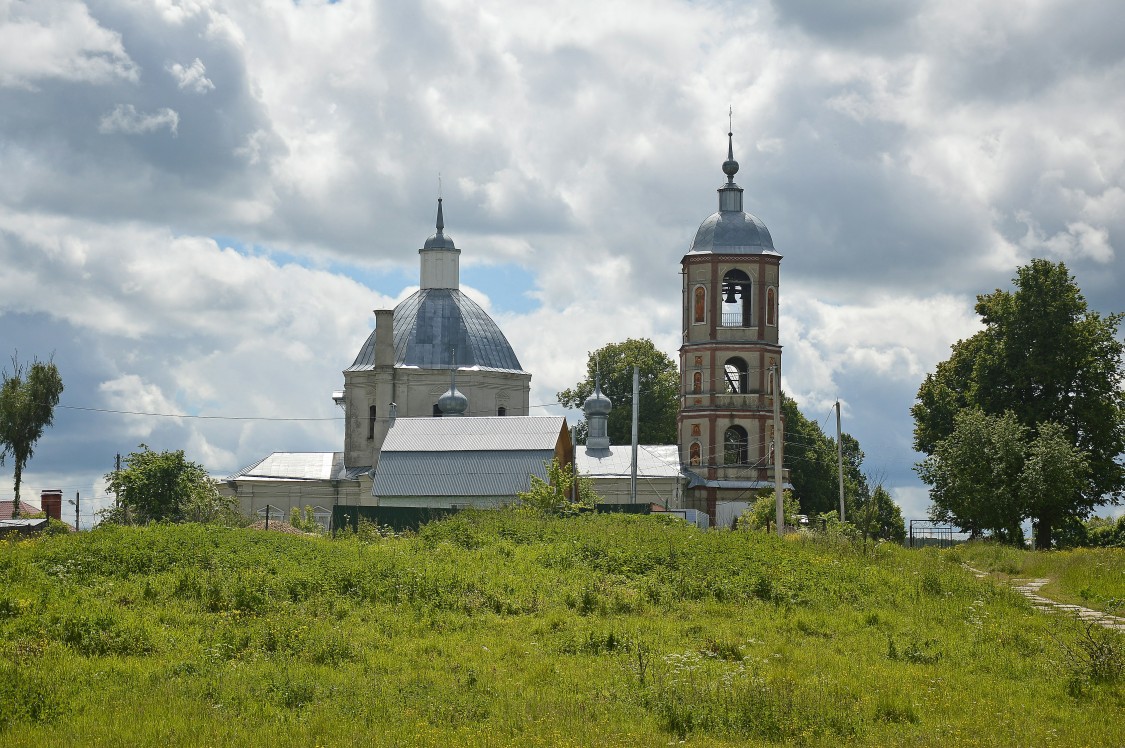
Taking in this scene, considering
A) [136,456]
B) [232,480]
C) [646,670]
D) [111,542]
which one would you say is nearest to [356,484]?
[232,480]

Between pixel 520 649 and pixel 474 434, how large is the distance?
3181 cm

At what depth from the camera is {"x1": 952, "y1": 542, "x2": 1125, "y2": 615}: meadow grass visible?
21.0m

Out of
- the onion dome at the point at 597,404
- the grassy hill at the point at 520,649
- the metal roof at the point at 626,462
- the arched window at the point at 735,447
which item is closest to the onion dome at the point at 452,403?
the metal roof at the point at 626,462

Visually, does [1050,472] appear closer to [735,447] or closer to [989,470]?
[989,470]

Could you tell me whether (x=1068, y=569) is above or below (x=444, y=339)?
below

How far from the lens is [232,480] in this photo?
59062 millimetres

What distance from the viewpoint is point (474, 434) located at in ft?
155

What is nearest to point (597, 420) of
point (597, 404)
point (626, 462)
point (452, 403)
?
point (597, 404)

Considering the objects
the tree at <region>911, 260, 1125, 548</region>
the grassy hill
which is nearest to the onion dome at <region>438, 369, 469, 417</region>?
the tree at <region>911, 260, 1125, 548</region>

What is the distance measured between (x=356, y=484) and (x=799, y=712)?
155 ft

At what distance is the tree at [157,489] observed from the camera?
35.5 meters

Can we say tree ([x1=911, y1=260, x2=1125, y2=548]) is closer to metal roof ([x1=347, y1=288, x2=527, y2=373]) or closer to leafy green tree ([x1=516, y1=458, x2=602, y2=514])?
leafy green tree ([x1=516, y1=458, x2=602, y2=514])

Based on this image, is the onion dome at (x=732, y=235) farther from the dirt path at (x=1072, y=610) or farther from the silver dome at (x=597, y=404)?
the dirt path at (x=1072, y=610)

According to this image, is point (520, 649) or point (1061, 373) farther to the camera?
point (1061, 373)
